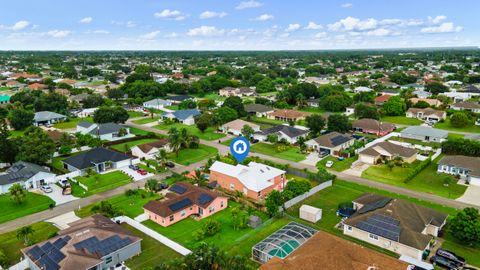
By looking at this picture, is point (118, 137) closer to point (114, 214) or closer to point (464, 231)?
point (114, 214)

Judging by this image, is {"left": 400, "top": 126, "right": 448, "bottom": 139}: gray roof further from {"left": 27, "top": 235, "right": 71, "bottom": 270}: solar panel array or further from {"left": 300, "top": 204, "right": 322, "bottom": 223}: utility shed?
{"left": 27, "top": 235, "right": 71, "bottom": 270}: solar panel array

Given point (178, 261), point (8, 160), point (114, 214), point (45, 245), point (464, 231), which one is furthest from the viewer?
point (8, 160)

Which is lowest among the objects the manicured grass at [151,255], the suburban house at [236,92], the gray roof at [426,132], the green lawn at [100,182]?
the manicured grass at [151,255]

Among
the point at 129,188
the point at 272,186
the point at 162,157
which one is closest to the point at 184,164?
the point at 162,157

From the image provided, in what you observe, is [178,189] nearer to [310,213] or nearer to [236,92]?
[310,213]

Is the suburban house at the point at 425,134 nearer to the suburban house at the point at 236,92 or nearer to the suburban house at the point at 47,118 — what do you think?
the suburban house at the point at 236,92

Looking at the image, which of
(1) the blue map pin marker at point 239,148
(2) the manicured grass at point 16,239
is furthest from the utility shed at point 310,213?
(2) the manicured grass at point 16,239

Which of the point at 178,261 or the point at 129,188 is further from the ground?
the point at 178,261
